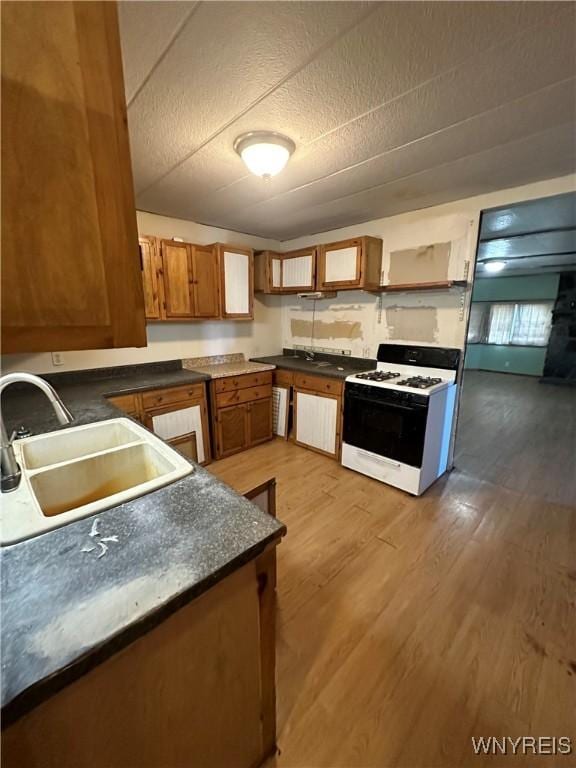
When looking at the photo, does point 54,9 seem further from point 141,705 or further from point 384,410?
point 384,410

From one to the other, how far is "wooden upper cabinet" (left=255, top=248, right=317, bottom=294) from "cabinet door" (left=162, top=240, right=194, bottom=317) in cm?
101

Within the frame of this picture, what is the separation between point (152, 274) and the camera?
2674mm

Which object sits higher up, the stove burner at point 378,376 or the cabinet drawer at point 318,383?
the stove burner at point 378,376

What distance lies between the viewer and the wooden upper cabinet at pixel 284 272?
134 inches

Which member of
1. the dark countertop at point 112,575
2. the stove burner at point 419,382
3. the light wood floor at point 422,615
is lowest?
the light wood floor at point 422,615

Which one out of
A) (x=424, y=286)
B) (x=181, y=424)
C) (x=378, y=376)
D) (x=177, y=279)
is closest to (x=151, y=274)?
(x=177, y=279)

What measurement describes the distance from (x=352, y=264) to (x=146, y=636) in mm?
3009

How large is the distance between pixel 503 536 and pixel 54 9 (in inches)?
118

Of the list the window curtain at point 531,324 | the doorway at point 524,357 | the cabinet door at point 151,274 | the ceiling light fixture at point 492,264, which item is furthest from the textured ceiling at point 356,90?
the window curtain at point 531,324

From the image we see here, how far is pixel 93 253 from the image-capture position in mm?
637

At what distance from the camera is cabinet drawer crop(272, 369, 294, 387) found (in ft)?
11.1

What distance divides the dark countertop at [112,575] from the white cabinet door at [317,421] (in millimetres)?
2137

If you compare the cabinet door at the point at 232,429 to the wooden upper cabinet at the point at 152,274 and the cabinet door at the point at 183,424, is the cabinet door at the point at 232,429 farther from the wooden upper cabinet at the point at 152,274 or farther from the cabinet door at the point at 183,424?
the wooden upper cabinet at the point at 152,274

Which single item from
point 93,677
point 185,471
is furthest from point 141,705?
point 185,471
